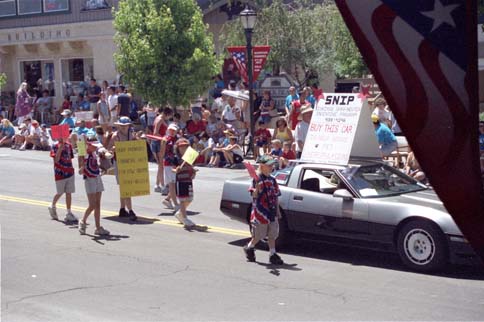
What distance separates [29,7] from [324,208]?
1148 inches

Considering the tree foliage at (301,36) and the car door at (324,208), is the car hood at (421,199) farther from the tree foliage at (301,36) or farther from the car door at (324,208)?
the tree foliage at (301,36)

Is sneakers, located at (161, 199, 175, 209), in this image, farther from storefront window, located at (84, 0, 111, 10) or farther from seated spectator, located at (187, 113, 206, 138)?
storefront window, located at (84, 0, 111, 10)

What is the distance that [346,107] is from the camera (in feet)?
Answer: 39.1

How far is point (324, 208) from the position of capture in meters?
10.2

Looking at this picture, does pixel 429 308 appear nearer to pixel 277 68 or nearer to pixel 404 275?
pixel 404 275

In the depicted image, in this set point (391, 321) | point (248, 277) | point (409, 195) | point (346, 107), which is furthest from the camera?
point (346, 107)

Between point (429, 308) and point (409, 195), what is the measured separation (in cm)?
234

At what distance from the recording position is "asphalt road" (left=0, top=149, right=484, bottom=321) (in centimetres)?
774

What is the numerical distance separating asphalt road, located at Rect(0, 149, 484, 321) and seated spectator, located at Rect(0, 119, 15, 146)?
45.7 ft

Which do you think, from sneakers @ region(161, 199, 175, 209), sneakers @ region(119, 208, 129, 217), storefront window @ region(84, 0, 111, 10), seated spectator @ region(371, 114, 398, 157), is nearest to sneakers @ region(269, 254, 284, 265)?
sneakers @ region(119, 208, 129, 217)

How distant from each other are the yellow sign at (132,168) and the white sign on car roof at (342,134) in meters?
3.06

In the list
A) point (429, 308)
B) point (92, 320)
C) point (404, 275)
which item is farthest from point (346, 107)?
point (92, 320)

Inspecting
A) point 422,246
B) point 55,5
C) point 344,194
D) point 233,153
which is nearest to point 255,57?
point 233,153

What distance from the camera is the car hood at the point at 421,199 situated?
370 inches
